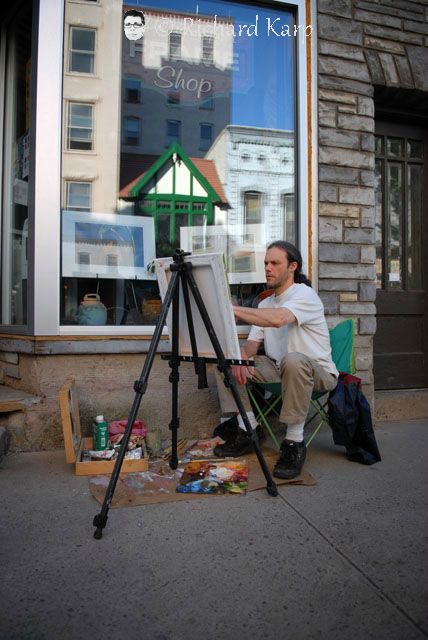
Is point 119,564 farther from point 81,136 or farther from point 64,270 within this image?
point 81,136

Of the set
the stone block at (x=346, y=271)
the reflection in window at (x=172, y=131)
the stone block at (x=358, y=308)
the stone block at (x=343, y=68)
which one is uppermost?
the stone block at (x=343, y=68)

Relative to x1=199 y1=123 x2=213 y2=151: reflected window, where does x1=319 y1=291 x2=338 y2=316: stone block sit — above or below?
below

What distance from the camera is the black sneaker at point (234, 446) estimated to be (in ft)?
10.6

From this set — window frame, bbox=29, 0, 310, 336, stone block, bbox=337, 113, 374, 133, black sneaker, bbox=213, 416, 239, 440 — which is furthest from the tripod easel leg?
stone block, bbox=337, 113, 374, 133

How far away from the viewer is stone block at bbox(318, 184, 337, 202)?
13.0ft

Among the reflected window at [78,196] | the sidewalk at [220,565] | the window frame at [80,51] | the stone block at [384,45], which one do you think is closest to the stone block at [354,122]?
the stone block at [384,45]

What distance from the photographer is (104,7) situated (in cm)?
381

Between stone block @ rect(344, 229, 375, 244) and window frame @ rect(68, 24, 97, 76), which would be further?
stone block @ rect(344, 229, 375, 244)

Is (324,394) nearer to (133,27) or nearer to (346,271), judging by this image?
(346,271)

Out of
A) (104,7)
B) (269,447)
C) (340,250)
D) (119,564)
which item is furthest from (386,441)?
(104,7)

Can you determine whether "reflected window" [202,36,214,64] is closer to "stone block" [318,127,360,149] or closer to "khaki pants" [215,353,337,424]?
"stone block" [318,127,360,149]

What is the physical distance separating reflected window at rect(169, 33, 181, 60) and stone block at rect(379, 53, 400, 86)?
5.59 ft

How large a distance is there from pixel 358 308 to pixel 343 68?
1.98 meters

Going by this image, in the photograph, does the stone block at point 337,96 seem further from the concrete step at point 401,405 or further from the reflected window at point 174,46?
the concrete step at point 401,405
